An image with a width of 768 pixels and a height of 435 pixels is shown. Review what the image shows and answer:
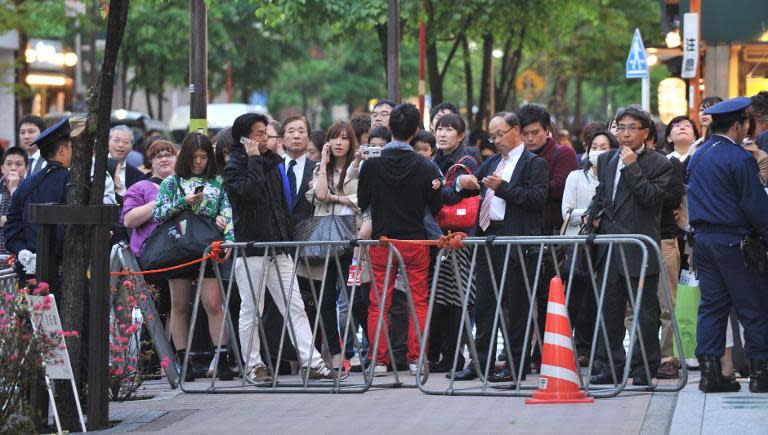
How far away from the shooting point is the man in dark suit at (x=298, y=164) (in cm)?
1209

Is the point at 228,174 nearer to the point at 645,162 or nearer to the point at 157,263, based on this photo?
the point at 157,263

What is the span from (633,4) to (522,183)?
1172 inches

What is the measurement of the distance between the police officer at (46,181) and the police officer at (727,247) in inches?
170

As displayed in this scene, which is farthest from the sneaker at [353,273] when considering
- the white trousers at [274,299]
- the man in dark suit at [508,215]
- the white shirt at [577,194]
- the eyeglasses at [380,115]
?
the eyeglasses at [380,115]

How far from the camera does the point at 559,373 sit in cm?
922

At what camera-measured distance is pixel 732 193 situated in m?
9.62

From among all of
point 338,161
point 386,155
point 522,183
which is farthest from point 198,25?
point 522,183

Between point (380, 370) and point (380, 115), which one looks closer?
point (380, 370)

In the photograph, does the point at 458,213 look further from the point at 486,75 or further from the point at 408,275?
the point at 486,75

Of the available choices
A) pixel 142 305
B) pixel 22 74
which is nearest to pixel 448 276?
pixel 142 305

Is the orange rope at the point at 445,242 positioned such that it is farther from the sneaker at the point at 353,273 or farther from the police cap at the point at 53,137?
the police cap at the point at 53,137

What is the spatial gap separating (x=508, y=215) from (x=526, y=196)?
27 cm

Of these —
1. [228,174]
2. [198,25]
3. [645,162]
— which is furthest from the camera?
[198,25]

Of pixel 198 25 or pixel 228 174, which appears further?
pixel 198 25
